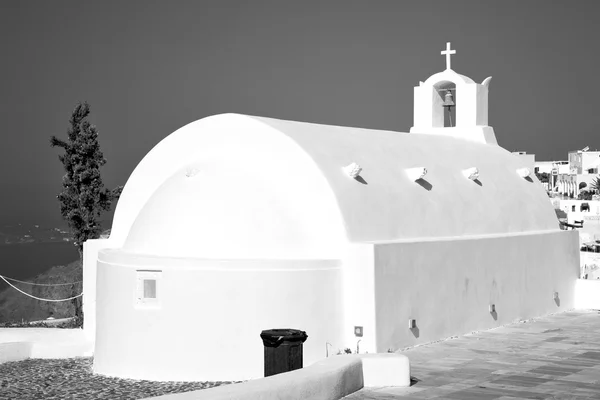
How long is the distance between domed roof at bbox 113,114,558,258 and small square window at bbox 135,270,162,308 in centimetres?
63

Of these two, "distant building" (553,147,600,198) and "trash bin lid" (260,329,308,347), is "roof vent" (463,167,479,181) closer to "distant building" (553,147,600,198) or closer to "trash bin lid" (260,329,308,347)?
"trash bin lid" (260,329,308,347)

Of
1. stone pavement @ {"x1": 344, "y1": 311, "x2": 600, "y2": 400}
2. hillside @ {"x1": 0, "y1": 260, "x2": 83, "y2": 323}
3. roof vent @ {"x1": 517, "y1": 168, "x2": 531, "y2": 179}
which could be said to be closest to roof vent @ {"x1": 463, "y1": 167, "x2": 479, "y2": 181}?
roof vent @ {"x1": 517, "y1": 168, "x2": 531, "y2": 179}

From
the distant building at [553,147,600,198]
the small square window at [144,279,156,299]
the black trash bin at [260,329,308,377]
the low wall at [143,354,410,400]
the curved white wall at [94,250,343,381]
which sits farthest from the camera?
the distant building at [553,147,600,198]

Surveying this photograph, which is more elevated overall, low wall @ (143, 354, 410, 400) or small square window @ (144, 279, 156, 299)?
small square window @ (144, 279, 156, 299)

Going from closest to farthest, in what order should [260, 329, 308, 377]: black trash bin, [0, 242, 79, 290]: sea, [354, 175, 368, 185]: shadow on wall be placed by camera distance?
[260, 329, 308, 377]: black trash bin
[354, 175, 368, 185]: shadow on wall
[0, 242, 79, 290]: sea

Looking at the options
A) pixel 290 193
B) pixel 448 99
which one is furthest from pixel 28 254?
pixel 290 193

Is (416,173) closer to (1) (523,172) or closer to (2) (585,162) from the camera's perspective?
(1) (523,172)

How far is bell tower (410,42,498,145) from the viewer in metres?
23.4

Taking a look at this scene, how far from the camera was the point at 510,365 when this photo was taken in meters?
14.4

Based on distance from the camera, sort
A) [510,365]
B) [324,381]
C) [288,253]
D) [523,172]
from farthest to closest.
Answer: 1. [523,172]
2. [288,253]
3. [510,365]
4. [324,381]

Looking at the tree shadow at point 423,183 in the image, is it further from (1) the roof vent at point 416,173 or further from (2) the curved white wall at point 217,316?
(2) the curved white wall at point 217,316

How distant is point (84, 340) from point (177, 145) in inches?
181

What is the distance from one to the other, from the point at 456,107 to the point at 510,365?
10.8 meters

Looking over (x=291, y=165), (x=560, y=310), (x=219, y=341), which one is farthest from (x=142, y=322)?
(x=560, y=310)
